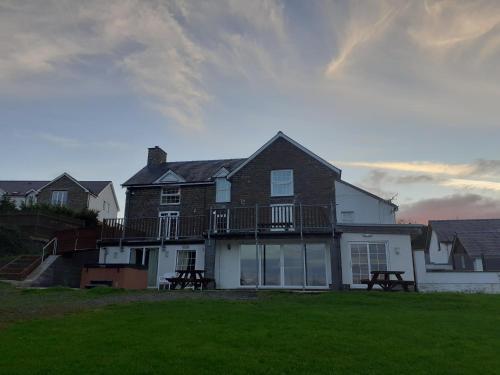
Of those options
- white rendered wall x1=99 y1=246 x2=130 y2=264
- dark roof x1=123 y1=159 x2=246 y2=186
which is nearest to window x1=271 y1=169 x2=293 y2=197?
dark roof x1=123 y1=159 x2=246 y2=186

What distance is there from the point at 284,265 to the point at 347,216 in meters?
7.80

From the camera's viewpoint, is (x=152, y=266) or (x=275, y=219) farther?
(x=275, y=219)

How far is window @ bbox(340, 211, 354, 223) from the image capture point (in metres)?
28.4

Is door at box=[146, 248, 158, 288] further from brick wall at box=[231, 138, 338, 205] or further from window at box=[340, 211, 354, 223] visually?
window at box=[340, 211, 354, 223]

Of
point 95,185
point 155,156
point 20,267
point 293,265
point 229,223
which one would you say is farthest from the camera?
point 95,185

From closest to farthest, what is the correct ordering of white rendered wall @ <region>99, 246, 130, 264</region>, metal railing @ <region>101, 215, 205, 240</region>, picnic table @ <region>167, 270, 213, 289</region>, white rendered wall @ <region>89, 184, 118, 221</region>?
1. picnic table @ <region>167, 270, 213, 289</region>
2. white rendered wall @ <region>99, 246, 130, 264</region>
3. metal railing @ <region>101, 215, 205, 240</region>
4. white rendered wall @ <region>89, 184, 118, 221</region>

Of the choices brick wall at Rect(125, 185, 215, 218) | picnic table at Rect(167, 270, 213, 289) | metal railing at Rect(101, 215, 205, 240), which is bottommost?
picnic table at Rect(167, 270, 213, 289)

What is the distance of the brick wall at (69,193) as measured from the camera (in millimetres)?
48500

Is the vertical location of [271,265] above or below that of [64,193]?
below

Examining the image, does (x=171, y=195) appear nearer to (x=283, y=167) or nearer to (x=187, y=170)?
(x=187, y=170)

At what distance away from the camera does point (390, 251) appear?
22.1m

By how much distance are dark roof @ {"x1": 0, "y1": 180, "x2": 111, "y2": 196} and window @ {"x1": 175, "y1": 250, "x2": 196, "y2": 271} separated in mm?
29210

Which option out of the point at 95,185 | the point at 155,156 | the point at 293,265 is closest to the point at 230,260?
the point at 293,265

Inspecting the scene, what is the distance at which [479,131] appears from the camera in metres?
20.0
